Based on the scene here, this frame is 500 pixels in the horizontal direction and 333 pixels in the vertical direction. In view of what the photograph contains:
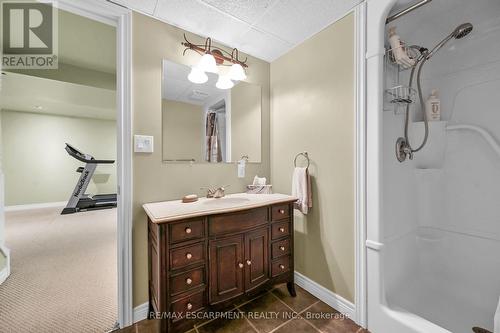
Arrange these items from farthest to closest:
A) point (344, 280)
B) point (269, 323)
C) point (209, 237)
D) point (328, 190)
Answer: point (328, 190) → point (344, 280) → point (269, 323) → point (209, 237)

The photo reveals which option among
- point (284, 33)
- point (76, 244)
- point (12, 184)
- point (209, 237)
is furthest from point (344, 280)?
point (12, 184)

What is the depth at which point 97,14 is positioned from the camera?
1375mm

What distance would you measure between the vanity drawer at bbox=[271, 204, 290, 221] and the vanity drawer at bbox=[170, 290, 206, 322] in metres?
0.72

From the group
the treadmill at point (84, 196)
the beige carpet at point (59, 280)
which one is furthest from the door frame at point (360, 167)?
the treadmill at point (84, 196)

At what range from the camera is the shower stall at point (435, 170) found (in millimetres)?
1372

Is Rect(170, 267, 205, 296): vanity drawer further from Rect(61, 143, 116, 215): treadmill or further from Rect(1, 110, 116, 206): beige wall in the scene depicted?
Rect(1, 110, 116, 206): beige wall

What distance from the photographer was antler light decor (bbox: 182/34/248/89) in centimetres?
169

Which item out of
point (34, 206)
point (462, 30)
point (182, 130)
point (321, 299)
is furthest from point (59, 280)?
point (34, 206)

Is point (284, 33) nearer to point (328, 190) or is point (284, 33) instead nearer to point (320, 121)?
point (320, 121)

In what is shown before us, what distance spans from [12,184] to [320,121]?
678 cm

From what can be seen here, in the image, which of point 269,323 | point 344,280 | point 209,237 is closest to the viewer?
point 209,237

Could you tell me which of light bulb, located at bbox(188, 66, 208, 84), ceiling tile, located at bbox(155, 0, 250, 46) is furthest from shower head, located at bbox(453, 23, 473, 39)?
light bulb, located at bbox(188, 66, 208, 84)

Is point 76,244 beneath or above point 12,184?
beneath

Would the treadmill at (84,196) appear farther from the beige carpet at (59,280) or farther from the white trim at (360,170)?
the white trim at (360,170)
